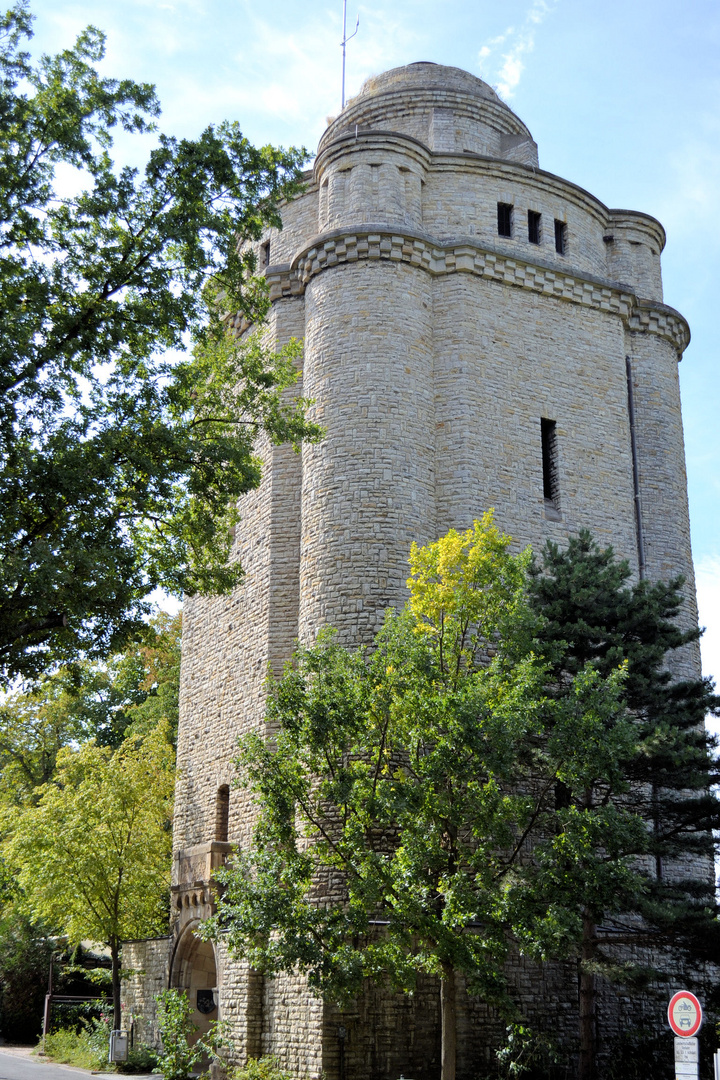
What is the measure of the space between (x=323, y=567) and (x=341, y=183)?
8.11 m

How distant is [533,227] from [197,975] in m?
16.7

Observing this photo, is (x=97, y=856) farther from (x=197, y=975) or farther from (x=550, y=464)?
(x=550, y=464)

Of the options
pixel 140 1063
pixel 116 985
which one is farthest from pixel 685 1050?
pixel 116 985

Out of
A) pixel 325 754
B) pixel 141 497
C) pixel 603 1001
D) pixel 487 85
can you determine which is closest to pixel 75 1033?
pixel 603 1001

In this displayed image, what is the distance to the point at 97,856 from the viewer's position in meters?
23.2

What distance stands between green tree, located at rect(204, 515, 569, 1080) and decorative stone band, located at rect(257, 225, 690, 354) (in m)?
7.49

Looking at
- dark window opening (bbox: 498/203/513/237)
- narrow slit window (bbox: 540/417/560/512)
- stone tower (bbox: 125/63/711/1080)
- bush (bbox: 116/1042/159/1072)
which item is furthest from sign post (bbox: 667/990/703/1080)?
dark window opening (bbox: 498/203/513/237)

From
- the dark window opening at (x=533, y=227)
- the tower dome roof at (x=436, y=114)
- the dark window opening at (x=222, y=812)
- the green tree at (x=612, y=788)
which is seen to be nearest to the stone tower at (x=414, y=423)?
the dark window opening at (x=222, y=812)

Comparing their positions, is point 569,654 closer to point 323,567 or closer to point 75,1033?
point 323,567

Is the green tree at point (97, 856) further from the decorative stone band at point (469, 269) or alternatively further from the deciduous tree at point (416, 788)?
the decorative stone band at point (469, 269)

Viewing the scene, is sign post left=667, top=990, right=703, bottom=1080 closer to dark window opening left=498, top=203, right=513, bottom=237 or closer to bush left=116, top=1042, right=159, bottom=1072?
bush left=116, top=1042, right=159, bottom=1072

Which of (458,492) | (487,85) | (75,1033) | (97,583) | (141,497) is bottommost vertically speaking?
(75,1033)

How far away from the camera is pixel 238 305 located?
50.0ft

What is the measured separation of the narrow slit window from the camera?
20.9 metres
